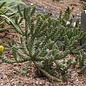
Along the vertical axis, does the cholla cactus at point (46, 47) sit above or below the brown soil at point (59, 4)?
above

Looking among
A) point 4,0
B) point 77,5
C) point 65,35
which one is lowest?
point 77,5

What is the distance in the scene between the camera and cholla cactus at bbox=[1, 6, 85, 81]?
328 centimetres

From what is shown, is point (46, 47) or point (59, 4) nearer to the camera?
point (46, 47)

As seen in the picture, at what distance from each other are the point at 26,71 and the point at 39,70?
154 mm

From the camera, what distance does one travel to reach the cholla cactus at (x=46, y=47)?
3277 mm

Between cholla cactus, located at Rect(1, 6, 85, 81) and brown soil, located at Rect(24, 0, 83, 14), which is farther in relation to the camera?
brown soil, located at Rect(24, 0, 83, 14)

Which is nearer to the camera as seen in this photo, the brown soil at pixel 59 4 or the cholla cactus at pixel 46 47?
the cholla cactus at pixel 46 47

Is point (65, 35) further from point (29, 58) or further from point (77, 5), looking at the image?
point (77, 5)

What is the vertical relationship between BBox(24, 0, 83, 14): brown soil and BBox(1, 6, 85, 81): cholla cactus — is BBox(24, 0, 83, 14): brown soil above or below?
below

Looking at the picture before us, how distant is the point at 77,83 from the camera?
11.5ft

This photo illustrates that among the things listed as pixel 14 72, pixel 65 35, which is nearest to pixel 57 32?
pixel 65 35

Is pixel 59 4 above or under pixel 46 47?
under

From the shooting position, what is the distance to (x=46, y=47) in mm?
3441

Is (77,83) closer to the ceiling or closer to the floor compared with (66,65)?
closer to the floor
